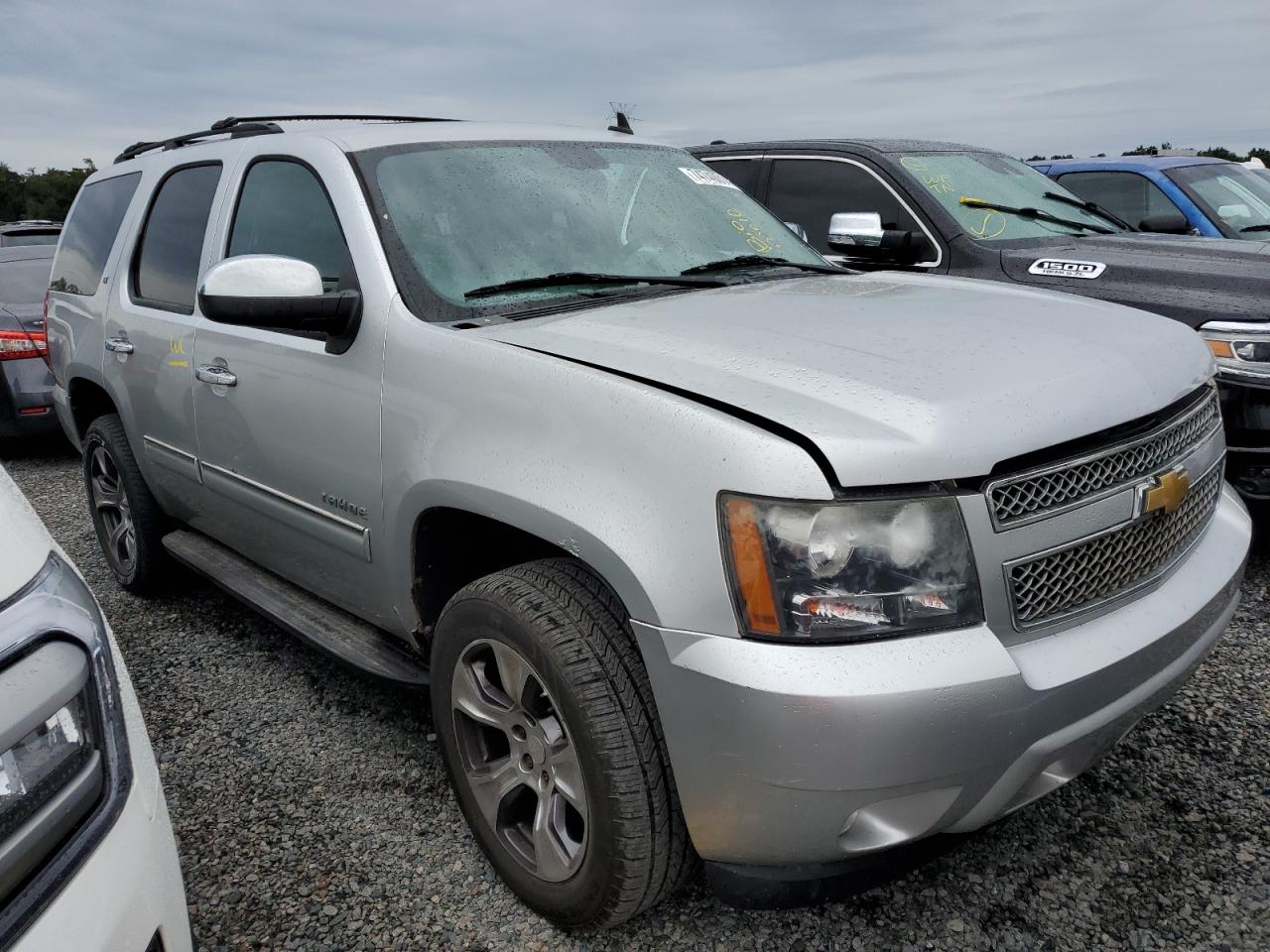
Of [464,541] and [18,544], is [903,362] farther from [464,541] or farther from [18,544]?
[18,544]

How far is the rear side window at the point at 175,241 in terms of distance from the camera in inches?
131

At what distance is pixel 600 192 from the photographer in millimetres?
2900

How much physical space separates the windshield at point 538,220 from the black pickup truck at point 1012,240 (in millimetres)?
1557

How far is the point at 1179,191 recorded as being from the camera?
6.83 metres

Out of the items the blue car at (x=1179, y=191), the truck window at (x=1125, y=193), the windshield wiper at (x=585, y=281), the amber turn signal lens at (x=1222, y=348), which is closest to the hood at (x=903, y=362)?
the windshield wiper at (x=585, y=281)

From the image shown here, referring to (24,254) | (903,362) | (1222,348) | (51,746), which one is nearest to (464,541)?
(903,362)

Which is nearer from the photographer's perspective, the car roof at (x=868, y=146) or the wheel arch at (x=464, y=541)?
the wheel arch at (x=464, y=541)

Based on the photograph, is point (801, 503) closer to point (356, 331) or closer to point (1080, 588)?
point (1080, 588)

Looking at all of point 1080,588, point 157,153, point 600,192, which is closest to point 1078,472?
point 1080,588

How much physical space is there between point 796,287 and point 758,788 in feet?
4.81

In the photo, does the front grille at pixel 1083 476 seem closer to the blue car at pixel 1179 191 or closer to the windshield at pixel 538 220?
the windshield at pixel 538 220

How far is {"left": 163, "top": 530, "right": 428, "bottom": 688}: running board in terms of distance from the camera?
8.50ft

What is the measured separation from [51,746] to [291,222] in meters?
2.04

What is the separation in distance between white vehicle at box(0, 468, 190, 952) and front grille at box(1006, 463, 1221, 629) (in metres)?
1.36
